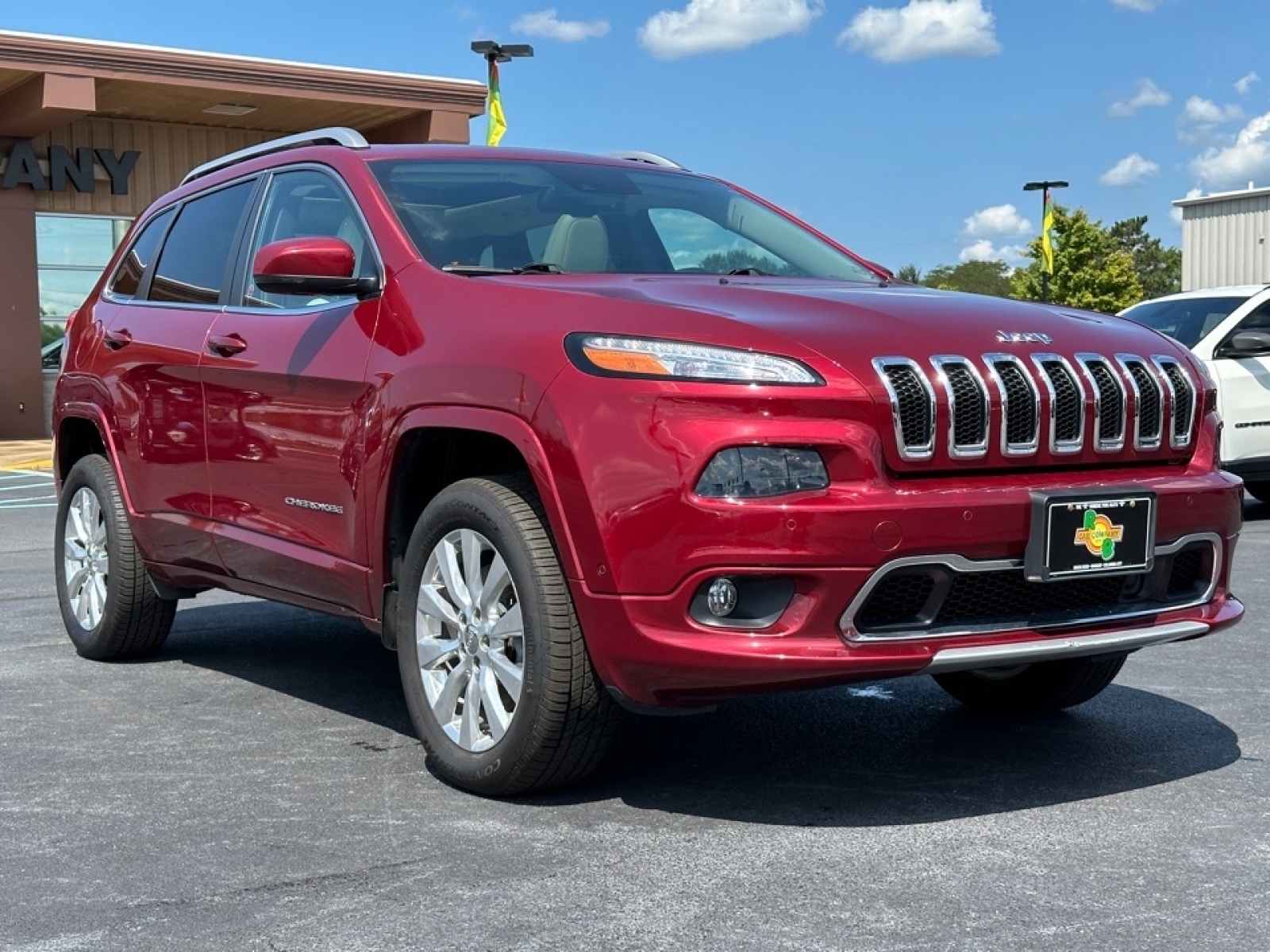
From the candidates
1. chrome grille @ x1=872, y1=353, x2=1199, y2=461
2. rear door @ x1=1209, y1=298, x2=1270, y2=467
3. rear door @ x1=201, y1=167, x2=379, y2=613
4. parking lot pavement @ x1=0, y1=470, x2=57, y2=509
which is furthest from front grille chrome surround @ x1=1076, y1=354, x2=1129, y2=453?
parking lot pavement @ x1=0, y1=470, x2=57, y2=509

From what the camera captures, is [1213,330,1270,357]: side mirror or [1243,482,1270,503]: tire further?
[1243,482,1270,503]: tire

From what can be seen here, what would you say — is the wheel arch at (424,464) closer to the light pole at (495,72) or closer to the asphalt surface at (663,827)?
the asphalt surface at (663,827)

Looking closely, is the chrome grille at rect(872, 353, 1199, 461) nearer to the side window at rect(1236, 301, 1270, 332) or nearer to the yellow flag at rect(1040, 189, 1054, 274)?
the side window at rect(1236, 301, 1270, 332)

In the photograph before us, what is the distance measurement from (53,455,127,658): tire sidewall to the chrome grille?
11.4ft

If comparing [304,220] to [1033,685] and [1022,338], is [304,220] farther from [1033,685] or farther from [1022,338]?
[1033,685]

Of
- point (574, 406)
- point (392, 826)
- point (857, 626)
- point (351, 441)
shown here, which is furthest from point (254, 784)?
point (857, 626)

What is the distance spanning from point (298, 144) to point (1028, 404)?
115 inches

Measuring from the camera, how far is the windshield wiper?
15.2 feet

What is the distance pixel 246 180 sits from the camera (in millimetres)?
5883

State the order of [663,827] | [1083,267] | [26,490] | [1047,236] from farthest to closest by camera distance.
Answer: [1083,267]
[1047,236]
[26,490]
[663,827]

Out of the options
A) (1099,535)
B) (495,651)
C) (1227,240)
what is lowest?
(495,651)

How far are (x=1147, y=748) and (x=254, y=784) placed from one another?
2502 millimetres

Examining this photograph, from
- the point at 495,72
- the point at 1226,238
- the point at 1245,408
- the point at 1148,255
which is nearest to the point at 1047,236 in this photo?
the point at 1226,238

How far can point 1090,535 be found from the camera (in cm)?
405
